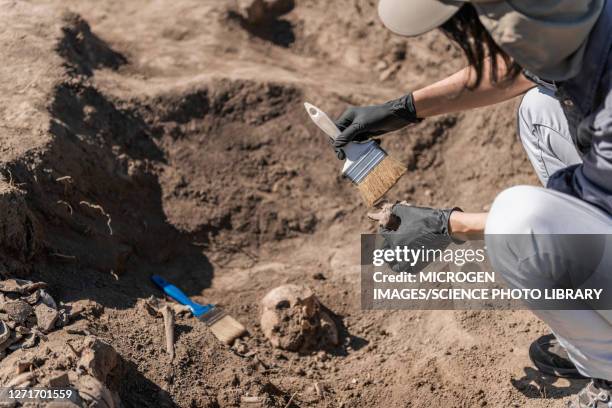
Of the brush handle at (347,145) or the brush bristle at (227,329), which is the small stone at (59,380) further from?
the brush handle at (347,145)

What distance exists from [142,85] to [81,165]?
0.98m

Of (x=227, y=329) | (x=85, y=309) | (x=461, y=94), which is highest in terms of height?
(x=461, y=94)

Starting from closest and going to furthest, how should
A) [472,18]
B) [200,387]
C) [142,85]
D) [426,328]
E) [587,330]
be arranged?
[472,18]
[587,330]
[200,387]
[426,328]
[142,85]

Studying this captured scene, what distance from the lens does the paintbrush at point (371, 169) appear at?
119 inches

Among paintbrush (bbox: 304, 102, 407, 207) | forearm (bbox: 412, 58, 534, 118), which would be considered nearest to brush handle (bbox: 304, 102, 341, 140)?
paintbrush (bbox: 304, 102, 407, 207)

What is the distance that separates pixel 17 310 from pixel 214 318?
3.28ft

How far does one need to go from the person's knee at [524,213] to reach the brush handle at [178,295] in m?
1.59

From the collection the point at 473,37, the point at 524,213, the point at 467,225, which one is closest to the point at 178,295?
the point at 467,225

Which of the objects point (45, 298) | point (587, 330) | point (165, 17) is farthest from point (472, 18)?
point (165, 17)

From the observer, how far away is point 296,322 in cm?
341

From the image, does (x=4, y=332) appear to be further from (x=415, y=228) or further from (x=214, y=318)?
(x=415, y=228)

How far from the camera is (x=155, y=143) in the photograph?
4418 mm

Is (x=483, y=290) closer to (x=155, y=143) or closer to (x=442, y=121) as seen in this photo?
(x=442, y=121)

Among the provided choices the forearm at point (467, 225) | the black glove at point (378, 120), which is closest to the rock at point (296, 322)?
the black glove at point (378, 120)
